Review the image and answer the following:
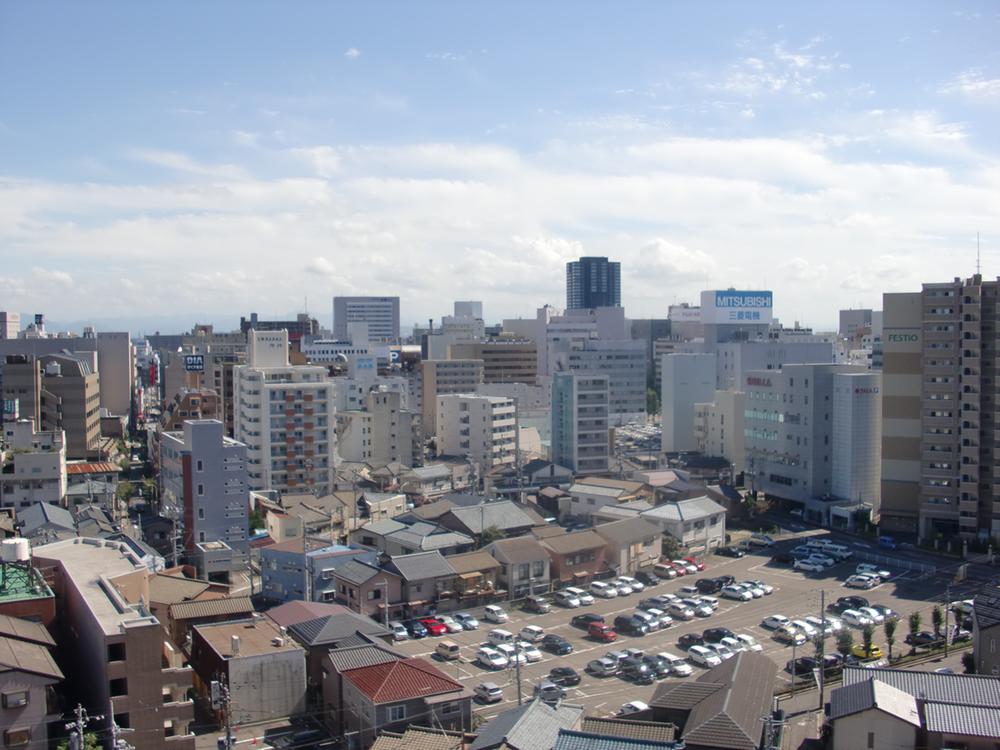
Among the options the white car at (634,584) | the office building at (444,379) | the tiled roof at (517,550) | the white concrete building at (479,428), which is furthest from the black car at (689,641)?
the office building at (444,379)

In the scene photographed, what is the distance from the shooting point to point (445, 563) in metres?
16.6

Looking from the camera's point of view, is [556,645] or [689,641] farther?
[689,641]

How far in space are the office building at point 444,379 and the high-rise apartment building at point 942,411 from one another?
20432mm

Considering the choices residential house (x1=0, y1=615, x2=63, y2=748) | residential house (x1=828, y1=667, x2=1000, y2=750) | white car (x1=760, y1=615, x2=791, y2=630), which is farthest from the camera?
white car (x1=760, y1=615, x2=791, y2=630)

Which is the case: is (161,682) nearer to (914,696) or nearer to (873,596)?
(914,696)

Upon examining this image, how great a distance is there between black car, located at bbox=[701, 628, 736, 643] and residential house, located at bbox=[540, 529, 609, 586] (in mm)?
3674

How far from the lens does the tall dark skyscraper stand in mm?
93500

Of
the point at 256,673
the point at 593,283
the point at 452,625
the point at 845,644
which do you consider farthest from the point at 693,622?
the point at 593,283

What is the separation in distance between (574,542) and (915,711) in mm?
9391

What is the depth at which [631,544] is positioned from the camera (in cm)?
1877

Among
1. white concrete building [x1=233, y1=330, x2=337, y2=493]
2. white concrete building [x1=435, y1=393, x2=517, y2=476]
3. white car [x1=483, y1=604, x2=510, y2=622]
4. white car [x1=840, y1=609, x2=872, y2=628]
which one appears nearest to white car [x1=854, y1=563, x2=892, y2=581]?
white car [x1=840, y1=609, x2=872, y2=628]

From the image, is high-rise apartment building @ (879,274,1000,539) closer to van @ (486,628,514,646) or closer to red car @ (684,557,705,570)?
red car @ (684,557,705,570)

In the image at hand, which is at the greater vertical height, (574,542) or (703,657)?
(574,542)

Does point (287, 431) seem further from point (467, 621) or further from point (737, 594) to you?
point (737, 594)
